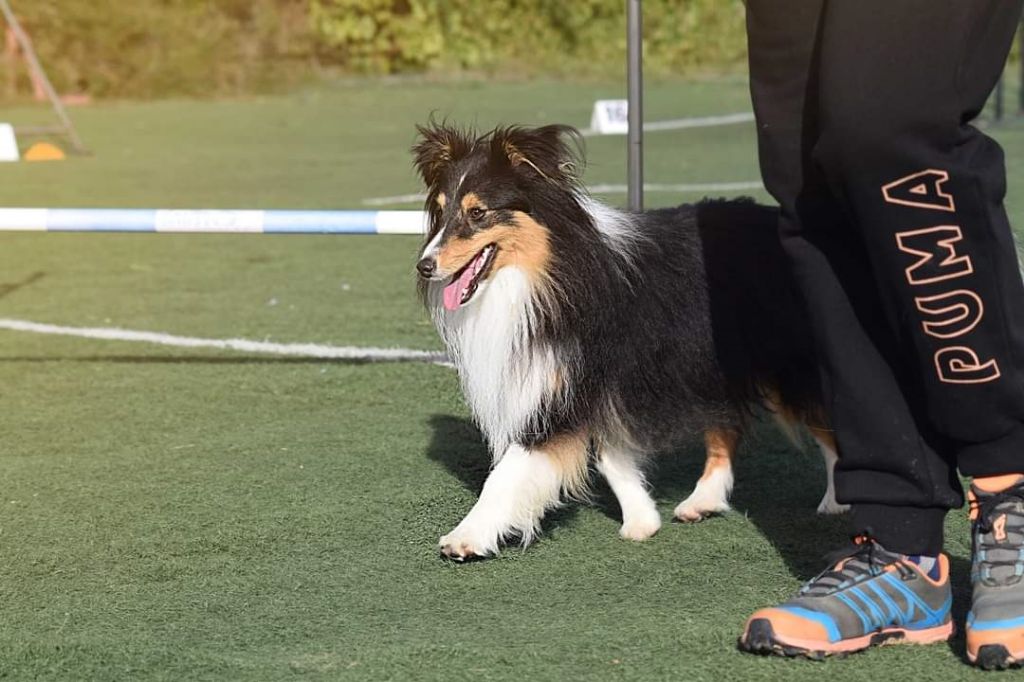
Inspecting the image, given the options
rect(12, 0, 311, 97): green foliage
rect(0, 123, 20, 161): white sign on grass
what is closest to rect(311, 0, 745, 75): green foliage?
rect(12, 0, 311, 97): green foliage

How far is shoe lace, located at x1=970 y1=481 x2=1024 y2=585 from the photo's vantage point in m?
2.54

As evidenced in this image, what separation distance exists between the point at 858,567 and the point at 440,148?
5.33 ft

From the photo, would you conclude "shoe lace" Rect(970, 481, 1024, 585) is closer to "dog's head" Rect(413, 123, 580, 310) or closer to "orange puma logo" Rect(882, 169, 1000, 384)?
"orange puma logo" Rect(882, 169, 1000, 384)

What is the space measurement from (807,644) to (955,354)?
0.58 m

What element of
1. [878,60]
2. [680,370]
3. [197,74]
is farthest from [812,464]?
[197,74]

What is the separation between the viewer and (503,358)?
3.52 m

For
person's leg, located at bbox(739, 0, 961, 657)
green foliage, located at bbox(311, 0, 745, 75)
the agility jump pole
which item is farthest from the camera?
green foliage, located at bbox(311, 0, 745, 75)

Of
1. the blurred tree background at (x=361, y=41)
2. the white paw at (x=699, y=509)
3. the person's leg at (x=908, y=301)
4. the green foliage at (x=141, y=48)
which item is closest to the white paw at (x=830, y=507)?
the white paw at (x=699, y=509)

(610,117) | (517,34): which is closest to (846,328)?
(610,117)

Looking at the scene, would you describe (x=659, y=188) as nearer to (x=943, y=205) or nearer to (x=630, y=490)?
(x=630, y=490)

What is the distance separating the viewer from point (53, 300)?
6918 millimetres

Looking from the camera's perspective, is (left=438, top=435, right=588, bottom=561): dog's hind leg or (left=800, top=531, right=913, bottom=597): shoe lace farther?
(left=438, top=435, right=588, bottom=561): dog's hind leg

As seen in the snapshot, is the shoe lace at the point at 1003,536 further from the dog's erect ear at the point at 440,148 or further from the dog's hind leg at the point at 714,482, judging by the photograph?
the dog's erect ear at the point at 440,148

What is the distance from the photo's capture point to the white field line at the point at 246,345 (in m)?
5.46
